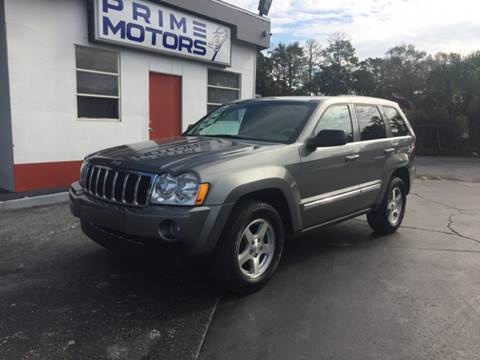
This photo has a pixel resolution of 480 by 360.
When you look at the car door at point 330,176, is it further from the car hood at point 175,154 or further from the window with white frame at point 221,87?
the window with white frame at point 221,87

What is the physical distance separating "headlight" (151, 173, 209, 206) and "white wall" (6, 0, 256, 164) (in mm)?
5324

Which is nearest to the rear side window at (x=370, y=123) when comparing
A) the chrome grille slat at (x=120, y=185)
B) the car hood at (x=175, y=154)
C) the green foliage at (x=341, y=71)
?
the car hood at (x=175, y=154)

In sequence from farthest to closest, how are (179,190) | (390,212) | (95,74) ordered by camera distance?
(95,74) → (390,212) → (179,190)

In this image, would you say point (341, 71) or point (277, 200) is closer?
point (277, 200)

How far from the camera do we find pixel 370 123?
559 centimetres

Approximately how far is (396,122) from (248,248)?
347 centimetres

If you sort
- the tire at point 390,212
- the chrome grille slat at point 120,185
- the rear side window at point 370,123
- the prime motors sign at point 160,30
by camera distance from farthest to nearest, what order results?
1. the prime motors sign at point 160,30
2. the tire at point 390,212
3. the rear side window at point 370,123
4. the chrome grille slat at point 120,185

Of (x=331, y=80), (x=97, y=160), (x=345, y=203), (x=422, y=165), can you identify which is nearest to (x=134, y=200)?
(x=97, y=160)

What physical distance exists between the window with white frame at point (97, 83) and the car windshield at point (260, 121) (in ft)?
13.6

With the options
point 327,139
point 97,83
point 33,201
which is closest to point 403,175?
point 327,139

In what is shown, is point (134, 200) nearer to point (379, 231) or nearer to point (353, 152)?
point (353, 152)

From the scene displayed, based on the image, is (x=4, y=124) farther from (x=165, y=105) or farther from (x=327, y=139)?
(x=327, y=139)

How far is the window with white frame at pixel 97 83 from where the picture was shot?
340 inches

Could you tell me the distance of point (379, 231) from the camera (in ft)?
20.1
